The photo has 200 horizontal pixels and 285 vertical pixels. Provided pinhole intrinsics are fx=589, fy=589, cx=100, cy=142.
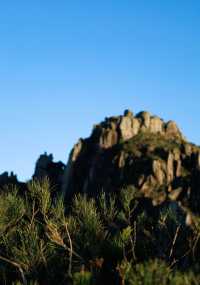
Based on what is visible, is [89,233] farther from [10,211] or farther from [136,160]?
[136,160]

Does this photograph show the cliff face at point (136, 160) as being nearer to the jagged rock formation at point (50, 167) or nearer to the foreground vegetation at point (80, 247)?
the jagged rock formation at point (50, 167)

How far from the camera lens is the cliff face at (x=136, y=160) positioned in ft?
448

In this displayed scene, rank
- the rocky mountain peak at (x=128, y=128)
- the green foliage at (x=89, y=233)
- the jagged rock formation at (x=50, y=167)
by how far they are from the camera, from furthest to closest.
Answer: the rocky mountain peak at (x=128, y=128)
the jagged rock formation at (x=50, y=167)
the green foliage at (x=89, y=233)

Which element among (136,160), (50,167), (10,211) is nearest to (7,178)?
(50,167)

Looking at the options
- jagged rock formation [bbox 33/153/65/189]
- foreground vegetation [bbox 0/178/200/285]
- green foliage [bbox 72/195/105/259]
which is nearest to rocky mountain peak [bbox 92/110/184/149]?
jagged rock formation [bbox 33/153/65/189]

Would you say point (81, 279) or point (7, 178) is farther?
point (7, 178)

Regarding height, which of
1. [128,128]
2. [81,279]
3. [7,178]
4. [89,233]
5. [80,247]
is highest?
[128,128]

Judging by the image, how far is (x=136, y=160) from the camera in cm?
15038

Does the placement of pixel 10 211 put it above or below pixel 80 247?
above

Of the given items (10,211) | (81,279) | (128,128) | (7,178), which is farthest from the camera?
(128,128)

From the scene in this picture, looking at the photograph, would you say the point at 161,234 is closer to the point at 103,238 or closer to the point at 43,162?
the point at 103,238

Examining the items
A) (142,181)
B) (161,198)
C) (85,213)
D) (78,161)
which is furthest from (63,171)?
(85,213)

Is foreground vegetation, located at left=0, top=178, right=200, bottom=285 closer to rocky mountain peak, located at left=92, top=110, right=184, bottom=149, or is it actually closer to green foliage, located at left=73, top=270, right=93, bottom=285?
green foliage, located at left=73, top=270, right=93, bottom=285

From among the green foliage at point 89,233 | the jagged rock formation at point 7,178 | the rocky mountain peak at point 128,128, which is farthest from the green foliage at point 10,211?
the rocky mountain peak at point 128,128
